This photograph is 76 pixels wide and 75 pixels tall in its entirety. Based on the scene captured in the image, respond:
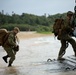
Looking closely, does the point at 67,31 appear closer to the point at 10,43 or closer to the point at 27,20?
the point at 10,43

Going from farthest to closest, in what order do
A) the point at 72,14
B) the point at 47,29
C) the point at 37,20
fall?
the point at 37,20 < the point at 47,29 < the point at 72,14

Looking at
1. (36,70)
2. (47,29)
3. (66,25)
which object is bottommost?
(47,29)

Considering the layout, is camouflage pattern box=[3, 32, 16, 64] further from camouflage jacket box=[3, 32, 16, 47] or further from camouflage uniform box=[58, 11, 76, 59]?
camouflage uniform box=[58, 11, 76, 59]

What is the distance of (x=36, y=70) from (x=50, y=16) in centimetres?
9845

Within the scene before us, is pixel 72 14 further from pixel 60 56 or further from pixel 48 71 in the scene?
pixel 48 71

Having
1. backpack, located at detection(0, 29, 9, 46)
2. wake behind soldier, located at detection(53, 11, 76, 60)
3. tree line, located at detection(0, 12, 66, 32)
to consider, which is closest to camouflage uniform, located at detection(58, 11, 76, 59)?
wake behind soldier, located at detection(53, 11, 76, 60)

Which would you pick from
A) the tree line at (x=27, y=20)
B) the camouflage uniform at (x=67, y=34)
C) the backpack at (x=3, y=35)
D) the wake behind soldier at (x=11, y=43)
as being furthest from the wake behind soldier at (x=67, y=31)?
the tree line at (x=27, y=20)

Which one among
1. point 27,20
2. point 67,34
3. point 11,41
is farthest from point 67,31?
point 27,20

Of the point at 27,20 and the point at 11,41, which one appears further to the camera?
the point at 27,20

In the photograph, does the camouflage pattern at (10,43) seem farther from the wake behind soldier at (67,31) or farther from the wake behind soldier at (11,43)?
the wake behind soldier at (67,31)

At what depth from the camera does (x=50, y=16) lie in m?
108

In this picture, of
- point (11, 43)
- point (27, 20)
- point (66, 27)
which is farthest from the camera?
point (27, 20)

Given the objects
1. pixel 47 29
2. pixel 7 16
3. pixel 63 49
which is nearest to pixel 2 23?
pixel 7 16

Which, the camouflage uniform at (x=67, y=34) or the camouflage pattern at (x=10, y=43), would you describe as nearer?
the camouflage uniform at (x=67, y=34)
